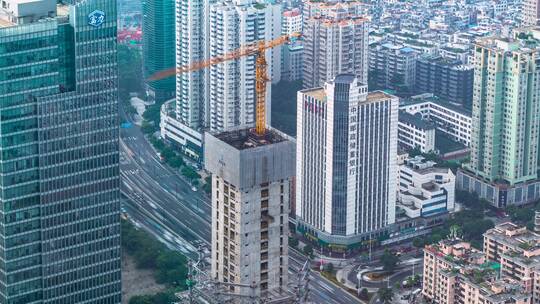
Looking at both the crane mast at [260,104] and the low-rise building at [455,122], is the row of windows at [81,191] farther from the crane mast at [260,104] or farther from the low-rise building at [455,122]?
the low-rise building at [455,122]

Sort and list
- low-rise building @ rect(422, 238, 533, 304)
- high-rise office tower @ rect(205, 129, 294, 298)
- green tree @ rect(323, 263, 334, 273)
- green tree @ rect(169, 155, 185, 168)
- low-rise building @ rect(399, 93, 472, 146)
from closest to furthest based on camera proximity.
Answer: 1. high-rise office tower @ rect(205, 129, 294, 298)
2. low-rise building @ rect(422, 238, 533, 304)
3. green tree @ rect(323, 263, 334, 273)
4. green tree @ rect(169, 155, 185, 168)
5. low-rise building @ rect(399, 93, 472, 146)

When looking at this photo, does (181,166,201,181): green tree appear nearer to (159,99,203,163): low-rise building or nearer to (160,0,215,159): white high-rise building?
(159,99,203,163): low-rise building

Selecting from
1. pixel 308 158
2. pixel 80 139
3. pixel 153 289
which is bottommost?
pixel 153 289

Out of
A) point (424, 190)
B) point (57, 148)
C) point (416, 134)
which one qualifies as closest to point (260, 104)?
point (57, 148)

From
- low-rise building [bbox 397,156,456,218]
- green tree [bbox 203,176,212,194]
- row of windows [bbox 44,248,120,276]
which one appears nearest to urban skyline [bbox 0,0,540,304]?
row of windows [bbox 44,248,120,276]

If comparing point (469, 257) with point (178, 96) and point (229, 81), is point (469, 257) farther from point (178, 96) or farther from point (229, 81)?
point (178, 96)

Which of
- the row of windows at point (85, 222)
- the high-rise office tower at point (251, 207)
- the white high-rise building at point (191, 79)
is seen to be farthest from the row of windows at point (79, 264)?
the white high-rise building at point (191, 79)

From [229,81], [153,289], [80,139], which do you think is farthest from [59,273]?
[229,81]
